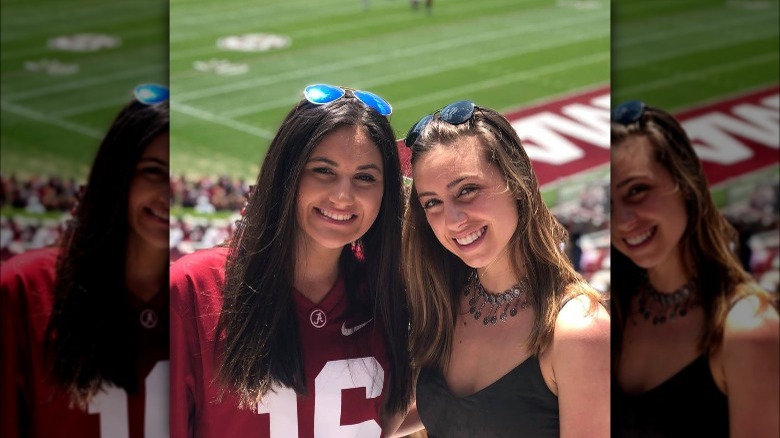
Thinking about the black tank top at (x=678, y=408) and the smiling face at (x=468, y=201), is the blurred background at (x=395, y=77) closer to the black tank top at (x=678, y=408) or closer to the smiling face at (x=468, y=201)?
the smiling face at (x=468, y=201)

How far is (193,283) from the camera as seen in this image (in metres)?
3.59

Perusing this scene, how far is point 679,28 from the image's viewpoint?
3746 millimetres

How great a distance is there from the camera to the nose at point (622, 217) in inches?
146

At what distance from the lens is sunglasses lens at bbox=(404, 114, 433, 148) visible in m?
3.56

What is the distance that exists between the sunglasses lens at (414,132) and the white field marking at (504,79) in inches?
2.7

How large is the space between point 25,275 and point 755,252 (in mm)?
2470

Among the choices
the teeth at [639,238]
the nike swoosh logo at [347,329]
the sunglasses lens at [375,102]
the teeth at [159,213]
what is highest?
the sunglasses lens at [375,102]

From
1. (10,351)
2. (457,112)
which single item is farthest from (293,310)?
(10,351)

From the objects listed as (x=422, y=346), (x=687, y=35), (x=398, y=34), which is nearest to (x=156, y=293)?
(x=422, y=346)

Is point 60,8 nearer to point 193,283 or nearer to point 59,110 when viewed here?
point 59,110

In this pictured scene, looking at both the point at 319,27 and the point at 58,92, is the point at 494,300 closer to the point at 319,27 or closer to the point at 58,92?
the point at 319,27

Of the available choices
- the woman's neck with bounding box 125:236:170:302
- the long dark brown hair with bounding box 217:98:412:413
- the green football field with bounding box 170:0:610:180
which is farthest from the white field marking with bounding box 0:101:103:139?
the long dark brown hair with bounding box 217:98:412:413

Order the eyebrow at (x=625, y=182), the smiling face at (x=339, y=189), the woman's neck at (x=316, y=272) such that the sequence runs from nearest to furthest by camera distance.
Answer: the smiling face at (x=339, y=189)
the woman's neck at (x=316, y=272)
the eyebrow at (x=625, y=182)

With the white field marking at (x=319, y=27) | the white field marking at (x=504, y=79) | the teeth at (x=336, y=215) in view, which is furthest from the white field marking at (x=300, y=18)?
the teeth at (x=336, y=215)
